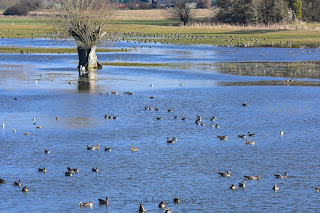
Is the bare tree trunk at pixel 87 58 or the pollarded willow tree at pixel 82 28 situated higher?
the pollarded willow tree at pixel 82 28

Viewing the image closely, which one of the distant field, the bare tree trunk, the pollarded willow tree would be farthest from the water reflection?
the distant field

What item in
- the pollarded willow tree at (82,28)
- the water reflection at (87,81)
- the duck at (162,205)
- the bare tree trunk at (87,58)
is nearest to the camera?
the duck at (162,205)

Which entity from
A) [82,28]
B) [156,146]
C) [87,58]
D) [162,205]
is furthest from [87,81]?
[162,205]

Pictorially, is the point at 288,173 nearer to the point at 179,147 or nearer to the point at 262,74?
the point at 179,147

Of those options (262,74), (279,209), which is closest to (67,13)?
(262,74)

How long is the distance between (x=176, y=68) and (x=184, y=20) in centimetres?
8432

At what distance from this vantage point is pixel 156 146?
28.7 metres

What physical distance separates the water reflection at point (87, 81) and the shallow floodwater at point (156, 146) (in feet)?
0.52

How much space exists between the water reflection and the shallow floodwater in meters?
0.16

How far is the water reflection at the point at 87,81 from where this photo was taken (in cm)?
4816

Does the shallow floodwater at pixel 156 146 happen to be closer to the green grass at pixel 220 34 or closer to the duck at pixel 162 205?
the duck at pixel 162 205

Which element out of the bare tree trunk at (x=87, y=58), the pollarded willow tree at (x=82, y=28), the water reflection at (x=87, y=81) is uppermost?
the pollarded willow tree at (x=82, y=28)

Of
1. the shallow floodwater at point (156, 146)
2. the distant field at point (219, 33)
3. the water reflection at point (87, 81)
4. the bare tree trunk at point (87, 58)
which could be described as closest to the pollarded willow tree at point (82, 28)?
the bare tree trunk at point (87, 58)

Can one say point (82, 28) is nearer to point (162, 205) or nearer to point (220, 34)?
point (162, 205)
